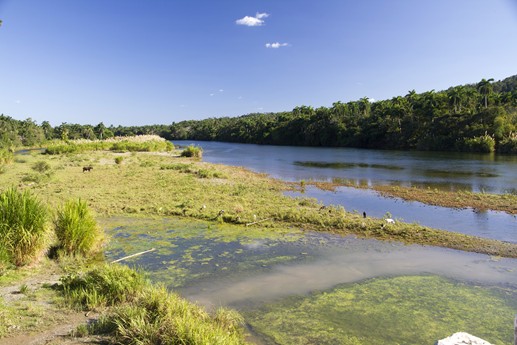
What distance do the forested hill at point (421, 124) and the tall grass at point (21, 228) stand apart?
68.7m

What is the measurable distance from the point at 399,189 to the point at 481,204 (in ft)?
20.7

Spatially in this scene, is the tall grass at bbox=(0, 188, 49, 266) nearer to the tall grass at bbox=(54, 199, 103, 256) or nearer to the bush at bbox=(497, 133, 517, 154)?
the tall grass at bbox=(54, 199, 103, 256)

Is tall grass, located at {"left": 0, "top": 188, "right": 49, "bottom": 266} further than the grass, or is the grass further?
the grass

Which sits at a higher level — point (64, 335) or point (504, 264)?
point (64, 335)

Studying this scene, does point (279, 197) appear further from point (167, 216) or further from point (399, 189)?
point (399, 189)

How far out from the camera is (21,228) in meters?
9.22

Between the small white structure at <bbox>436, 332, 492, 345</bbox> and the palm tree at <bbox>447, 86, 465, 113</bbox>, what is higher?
the palm tree at <bbox>447, 86, 465, 113</bbox>

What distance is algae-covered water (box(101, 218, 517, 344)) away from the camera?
7859 millimetres

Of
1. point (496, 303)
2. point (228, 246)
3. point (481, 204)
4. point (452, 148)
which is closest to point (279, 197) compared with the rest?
point (228, 246)

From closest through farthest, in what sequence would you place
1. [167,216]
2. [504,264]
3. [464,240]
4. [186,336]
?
[186,336], [504,264], [464,240], [167,216]

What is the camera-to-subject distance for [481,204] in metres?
21.4

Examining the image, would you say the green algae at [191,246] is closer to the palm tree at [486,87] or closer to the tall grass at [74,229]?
the tall grass at [74,229]

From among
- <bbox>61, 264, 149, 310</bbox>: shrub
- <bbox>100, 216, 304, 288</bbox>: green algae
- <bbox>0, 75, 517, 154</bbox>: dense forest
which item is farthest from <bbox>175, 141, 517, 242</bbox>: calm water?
<bbox>0, 75, 517, 154</bbox>: dense forest

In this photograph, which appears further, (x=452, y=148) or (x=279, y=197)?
(x=452, y=148)
